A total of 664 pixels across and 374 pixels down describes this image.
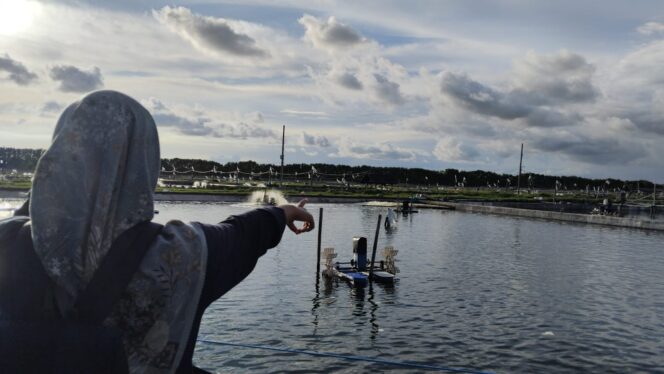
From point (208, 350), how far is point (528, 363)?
898cm

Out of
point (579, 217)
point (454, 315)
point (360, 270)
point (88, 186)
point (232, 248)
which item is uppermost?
point (88, 186)

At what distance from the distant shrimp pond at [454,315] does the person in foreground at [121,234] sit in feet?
21.8

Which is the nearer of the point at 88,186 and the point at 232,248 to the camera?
the point at 88,186

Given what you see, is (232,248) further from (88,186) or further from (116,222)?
(88,186)

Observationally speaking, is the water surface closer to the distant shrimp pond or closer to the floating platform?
the distant shrimp pond

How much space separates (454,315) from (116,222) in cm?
1928

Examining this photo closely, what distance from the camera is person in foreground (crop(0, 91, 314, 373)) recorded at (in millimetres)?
1922

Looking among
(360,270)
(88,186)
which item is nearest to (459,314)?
(360,270)

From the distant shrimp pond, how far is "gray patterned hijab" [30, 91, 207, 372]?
6709mm

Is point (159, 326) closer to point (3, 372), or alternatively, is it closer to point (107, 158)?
point (3, 372)

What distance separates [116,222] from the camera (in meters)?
2.01

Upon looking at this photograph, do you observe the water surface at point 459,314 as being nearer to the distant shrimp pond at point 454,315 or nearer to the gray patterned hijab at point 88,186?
the distant shrimp pond at point 454,315

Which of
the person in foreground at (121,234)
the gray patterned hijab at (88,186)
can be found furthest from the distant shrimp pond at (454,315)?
the gray patterned hijab at (88,186)

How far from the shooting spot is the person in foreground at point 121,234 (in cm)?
192
